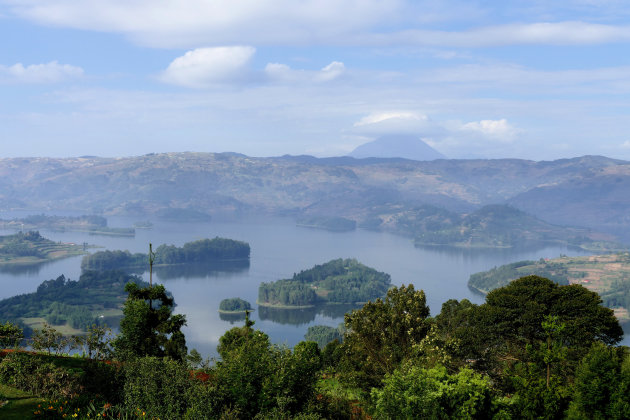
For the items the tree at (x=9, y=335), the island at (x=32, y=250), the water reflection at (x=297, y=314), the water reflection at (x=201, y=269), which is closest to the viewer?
the tree at (x=9, y=335)

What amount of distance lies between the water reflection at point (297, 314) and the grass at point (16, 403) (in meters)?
91.9

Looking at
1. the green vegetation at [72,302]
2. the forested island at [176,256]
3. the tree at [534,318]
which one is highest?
the tree at [534,318]

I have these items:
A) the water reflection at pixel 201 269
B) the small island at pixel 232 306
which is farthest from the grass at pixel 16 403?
the water reflection at pixel 201 269

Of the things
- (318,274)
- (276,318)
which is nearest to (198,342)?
(276,318)

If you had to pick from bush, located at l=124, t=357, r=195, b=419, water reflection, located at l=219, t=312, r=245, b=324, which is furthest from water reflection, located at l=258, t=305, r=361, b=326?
bush, located at l=124, t=357, r=195, b=419

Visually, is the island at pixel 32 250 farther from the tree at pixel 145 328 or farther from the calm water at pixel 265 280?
the tree at pixel 145 328

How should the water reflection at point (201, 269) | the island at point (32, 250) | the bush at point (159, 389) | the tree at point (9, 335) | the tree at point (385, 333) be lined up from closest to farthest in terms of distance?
the bush at point (159, 389)
the tree at point (9, 335)
the tree at point (385, 333)
the water reflection at point (201, 269)
the island at point (32, 250)

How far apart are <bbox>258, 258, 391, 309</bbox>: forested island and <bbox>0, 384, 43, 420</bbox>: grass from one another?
103m

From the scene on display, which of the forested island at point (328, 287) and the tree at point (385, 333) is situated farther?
the forested island at point (328, 287)

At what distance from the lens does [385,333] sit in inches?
727

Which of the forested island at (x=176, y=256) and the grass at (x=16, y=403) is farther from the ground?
the grass at (x=16, y=403)

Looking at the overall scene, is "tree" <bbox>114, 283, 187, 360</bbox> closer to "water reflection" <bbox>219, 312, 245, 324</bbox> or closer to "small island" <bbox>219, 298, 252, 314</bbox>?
"water reflection" <bbox>219, 312, 245, 324</bbox>

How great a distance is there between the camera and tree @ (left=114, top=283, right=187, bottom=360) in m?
18.6

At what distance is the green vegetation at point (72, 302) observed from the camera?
333 ft
